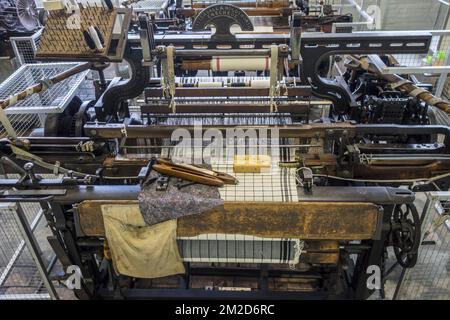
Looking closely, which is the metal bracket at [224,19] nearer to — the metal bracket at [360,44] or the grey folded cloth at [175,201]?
the metal bracket at [360,44]

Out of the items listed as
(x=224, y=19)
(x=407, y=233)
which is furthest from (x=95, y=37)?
(x=407, y=233)

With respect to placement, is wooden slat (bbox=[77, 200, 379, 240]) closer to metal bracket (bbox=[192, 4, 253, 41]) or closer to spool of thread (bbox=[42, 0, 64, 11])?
metal bracket (bbox=[192, 4, 253, 41])

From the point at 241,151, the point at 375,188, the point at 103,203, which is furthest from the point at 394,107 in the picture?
the point at 103,203

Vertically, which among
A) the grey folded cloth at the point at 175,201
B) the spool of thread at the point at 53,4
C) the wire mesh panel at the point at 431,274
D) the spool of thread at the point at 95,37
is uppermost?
the spool of thread at the point at 53,4

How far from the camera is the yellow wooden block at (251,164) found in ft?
6.11

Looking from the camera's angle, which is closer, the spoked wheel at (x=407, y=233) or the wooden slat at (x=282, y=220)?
the wooden slat at (x=282, y=220)

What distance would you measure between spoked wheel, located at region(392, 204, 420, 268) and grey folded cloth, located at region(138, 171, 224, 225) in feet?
3.01

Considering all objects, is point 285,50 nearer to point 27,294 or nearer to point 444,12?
point 27,294

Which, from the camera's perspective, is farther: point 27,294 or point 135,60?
point 27,294

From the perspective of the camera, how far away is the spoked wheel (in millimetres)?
1869

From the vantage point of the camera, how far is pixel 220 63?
2008mm

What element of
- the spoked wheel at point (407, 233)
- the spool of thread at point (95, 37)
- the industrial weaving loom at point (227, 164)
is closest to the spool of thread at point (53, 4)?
the industrial weaving loom at point (227, 164)

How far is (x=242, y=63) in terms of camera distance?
78.0 inches

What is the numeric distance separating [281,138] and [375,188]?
21.6 inches
